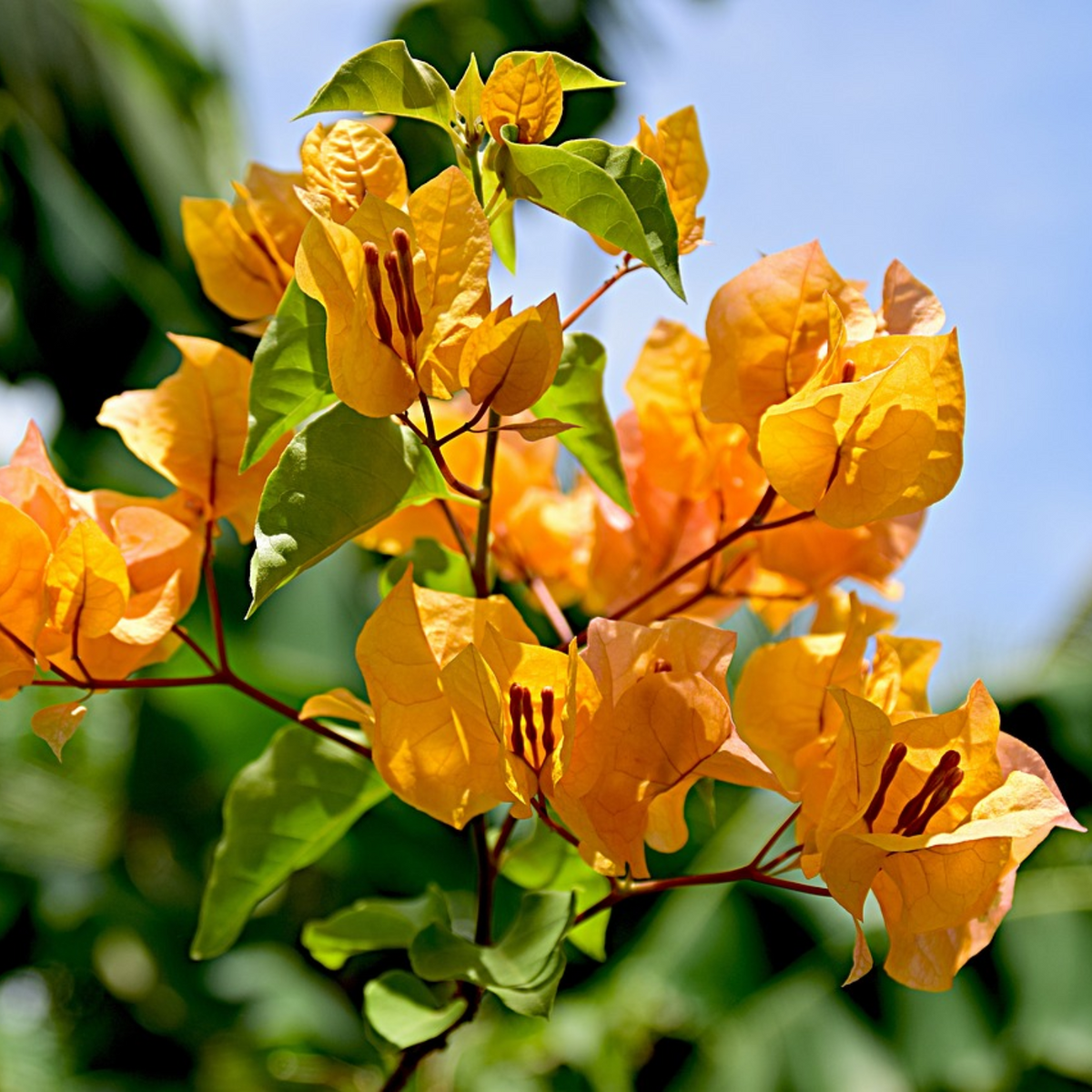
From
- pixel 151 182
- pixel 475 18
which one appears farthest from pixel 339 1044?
pixel 475 18

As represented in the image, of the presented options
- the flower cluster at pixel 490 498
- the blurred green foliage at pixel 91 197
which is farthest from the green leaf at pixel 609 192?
the blurred green foliage at pixel 91 197

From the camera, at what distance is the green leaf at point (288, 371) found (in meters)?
0.39

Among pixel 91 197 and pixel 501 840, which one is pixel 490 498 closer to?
pixel 501 840

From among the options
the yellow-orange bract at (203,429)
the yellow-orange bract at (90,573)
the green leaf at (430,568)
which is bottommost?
the green leaf at (430,568)

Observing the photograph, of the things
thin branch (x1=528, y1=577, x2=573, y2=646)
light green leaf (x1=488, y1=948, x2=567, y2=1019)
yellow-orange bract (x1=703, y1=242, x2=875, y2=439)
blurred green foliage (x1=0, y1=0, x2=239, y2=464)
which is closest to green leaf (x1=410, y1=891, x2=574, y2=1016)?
light green leaf (x1=488, y1=948, x2=567, y2=1019)

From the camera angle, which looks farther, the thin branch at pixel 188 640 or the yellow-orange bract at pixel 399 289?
the thin branch at pixel 188 640

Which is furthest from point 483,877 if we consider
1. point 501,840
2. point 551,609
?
point 551,609

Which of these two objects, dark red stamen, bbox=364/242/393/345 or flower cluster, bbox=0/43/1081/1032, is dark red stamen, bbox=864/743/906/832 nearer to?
flower cluster, bbox=0/43/1081/1032

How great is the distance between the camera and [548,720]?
36 cm

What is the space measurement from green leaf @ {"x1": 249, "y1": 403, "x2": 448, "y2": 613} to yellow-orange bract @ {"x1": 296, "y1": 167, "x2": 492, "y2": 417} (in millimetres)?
18

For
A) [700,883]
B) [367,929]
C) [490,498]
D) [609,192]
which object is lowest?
[367,929]

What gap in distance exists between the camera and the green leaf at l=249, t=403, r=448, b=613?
0.35 metres

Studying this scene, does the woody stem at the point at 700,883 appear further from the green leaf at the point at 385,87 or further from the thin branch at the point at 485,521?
the green leaf at the point at 385,87

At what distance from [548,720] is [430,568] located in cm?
19
